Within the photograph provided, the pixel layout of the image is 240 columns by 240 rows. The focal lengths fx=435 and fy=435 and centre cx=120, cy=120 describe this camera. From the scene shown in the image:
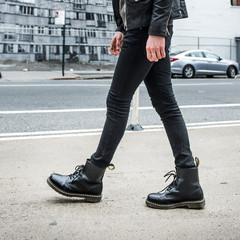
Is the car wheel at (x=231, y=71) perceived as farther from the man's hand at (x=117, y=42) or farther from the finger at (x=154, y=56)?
the finger at (x=154, y=56)

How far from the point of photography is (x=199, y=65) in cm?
1872

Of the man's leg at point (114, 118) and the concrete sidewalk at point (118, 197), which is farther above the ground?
the man's leg at point (114, 118)

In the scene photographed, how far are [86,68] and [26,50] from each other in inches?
122

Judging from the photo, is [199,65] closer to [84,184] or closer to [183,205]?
[183,205]

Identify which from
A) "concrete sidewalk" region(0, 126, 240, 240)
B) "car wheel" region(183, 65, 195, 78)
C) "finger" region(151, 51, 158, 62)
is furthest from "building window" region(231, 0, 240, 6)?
"finger" region(151, 51, 158, 62)

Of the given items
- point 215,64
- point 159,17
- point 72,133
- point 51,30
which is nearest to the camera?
point 159,17

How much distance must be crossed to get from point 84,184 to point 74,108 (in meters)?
5.01

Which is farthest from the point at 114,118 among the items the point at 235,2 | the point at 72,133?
the point at 235,2

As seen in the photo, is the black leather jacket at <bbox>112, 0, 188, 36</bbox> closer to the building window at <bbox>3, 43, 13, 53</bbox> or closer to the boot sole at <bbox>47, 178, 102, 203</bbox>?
the boot sole at <bbox>47, 178, 102, 203</bbox>

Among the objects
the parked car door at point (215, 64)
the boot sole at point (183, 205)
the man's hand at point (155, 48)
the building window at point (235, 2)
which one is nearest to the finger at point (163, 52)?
the man's hand at point (155, 48)

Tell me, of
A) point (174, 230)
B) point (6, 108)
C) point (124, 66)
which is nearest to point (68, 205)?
point (174, 230)

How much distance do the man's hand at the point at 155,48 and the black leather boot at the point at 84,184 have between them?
79 centimetres

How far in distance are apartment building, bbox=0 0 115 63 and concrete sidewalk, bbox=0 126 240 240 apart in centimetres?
1600

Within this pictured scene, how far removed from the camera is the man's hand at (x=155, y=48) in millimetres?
2504
